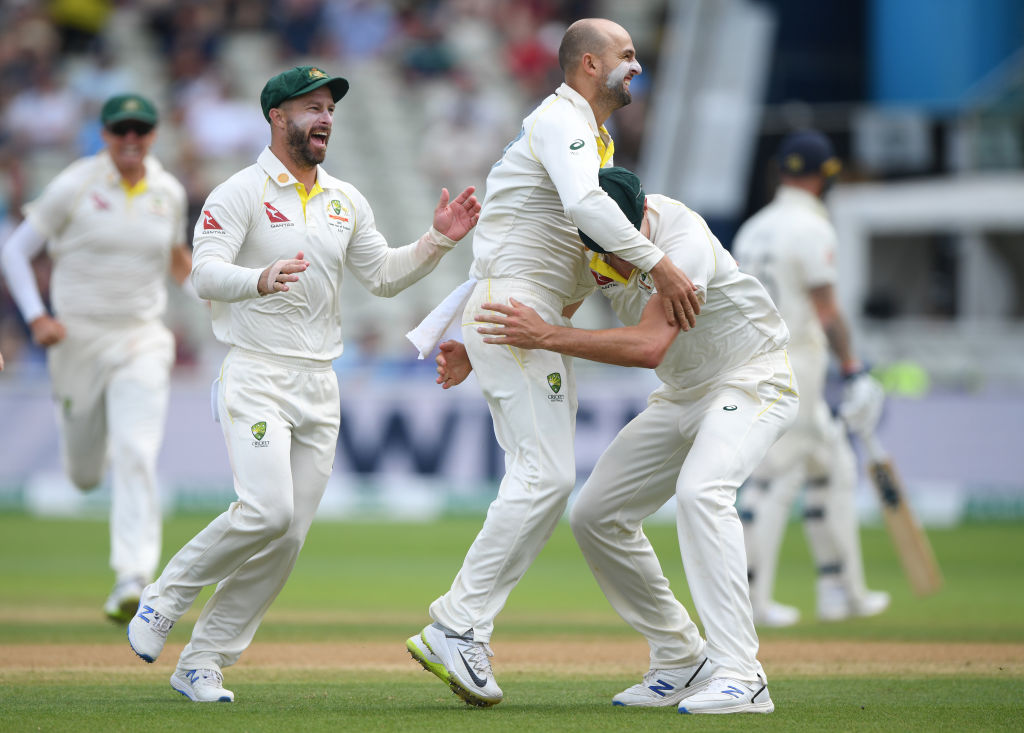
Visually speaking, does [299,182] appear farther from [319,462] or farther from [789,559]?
[789,559]

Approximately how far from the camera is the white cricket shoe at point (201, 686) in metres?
5.99

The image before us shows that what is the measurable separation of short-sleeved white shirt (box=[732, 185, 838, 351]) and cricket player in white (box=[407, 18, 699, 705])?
313 centimetres

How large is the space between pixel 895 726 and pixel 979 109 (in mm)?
Answer: 13828

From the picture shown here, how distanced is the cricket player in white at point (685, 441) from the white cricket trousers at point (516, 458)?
0.47ft

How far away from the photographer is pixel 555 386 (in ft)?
19.6

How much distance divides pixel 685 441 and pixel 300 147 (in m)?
2.00

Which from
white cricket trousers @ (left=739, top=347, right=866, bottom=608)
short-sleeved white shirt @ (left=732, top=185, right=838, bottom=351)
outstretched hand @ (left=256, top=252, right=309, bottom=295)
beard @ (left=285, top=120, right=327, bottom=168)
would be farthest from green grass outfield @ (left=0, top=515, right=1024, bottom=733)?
beard @ (left=285, top=120, right=327, bottom=168)

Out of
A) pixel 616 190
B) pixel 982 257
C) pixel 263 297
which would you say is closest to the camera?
pixel 616 190

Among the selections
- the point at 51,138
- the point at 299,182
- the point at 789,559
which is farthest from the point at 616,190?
the point at 51,138

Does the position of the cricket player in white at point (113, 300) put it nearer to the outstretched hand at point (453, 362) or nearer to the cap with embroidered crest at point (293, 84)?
the cap with embroidered crest at point (293, 84)

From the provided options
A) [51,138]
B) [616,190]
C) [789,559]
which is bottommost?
[789,559]

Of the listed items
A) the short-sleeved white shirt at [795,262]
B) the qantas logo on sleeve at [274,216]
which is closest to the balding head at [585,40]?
the qantas logo on sleeve at [274,216]

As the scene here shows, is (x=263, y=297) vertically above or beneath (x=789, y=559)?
above

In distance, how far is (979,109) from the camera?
703 inches
